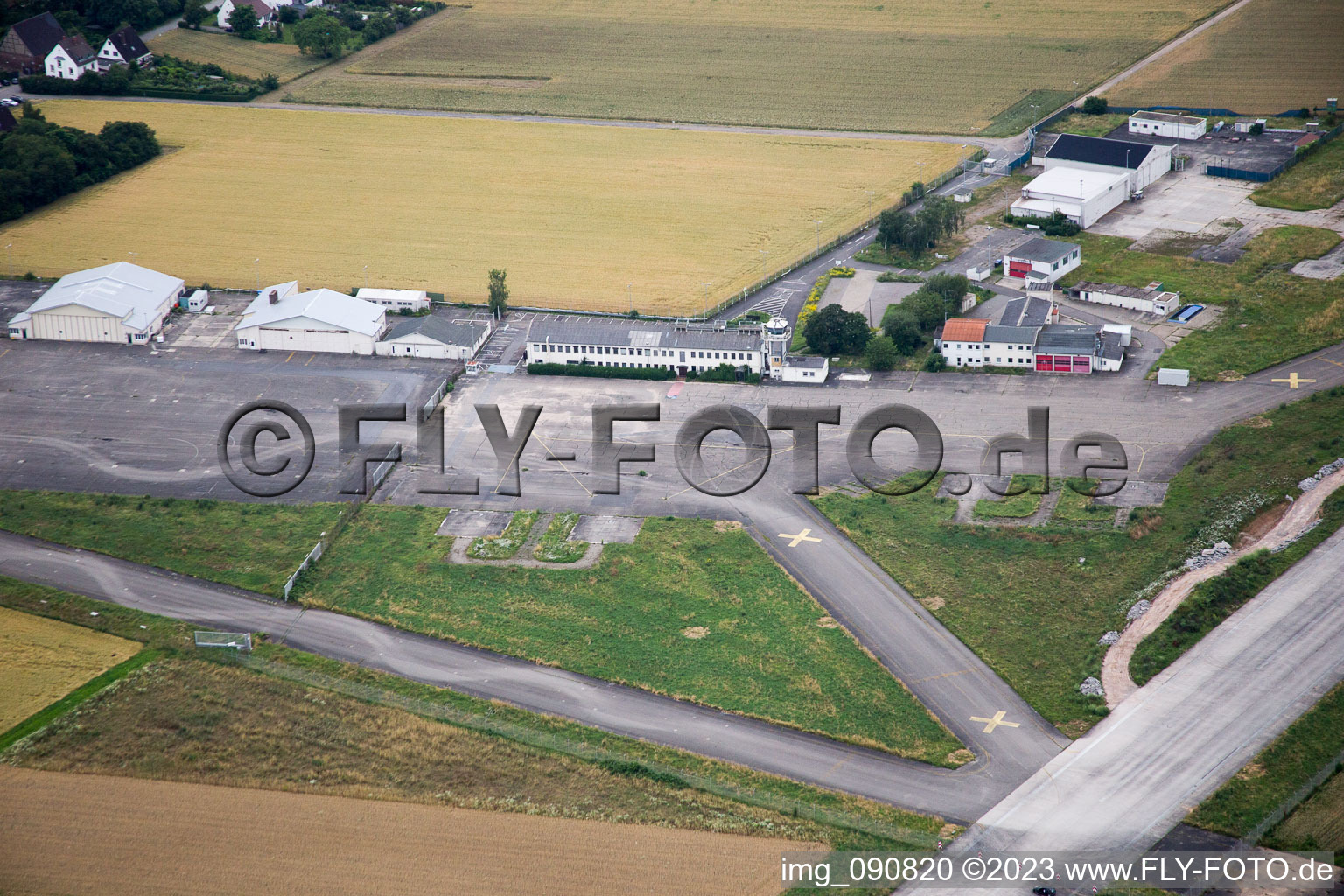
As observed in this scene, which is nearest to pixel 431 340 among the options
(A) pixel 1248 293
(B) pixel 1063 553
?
(B) pixel 1063 553

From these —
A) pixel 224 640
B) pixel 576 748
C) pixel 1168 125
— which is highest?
pixel 1168 125

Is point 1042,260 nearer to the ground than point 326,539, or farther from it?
farther from it

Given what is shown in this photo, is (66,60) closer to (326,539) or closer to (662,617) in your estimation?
(326,539)

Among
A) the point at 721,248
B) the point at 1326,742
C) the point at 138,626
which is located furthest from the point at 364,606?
the point at 721,248

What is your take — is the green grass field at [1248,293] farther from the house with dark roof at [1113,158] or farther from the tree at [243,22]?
the tree at [243,22]

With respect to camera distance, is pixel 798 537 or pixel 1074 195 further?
pixel 1074 195

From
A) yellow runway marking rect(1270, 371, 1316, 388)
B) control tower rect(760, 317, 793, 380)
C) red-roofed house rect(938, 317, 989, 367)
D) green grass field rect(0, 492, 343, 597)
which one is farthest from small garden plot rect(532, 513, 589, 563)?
yellow runway marking rect(1270, 371, 1316, 388)

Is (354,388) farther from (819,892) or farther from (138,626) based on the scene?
(819,892)

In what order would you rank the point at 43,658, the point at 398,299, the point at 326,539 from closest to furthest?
the point at 43,658 < the point at 326,539 < the point at 398,299
